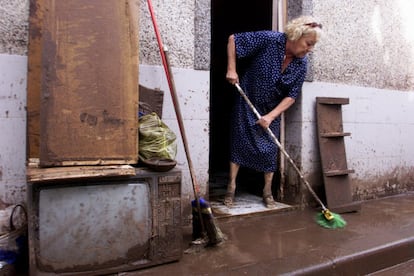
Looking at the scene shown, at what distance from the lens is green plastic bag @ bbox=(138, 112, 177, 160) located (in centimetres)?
247

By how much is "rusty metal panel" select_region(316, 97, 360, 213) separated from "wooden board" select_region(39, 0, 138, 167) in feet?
8.50

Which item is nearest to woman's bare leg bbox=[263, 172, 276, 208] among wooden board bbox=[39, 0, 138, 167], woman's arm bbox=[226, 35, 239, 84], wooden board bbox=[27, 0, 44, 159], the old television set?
woman's arm bbox=[226, 35, 239, 84]

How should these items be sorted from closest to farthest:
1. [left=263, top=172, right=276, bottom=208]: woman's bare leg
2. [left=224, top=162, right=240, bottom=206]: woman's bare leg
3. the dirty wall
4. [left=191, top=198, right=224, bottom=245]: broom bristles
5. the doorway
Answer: the dirty wall, [left=191, top=198, right=224, bottom=245]: broom bristles, [left=224, top=162, right=240, bottom=206]: woman's bare leg, [left=263, top=172, right=276, bottom=208]: woman's bare leg, the doorway

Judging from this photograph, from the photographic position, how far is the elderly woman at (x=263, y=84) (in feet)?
12.2

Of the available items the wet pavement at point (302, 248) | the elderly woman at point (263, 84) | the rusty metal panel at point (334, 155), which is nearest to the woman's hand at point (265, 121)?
the elderly woman at point (263, 84)

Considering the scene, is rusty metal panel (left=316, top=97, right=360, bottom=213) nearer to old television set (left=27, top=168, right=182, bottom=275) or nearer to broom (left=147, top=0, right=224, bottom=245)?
broom (left=147, top=0, right=224, bottom=245)

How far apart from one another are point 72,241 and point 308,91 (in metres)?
3.14

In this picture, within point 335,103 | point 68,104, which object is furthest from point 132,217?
point 335,103

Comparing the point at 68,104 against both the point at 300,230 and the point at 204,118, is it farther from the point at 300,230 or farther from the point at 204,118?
the point at 300,230

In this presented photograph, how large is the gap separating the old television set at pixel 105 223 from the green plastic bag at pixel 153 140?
0.53ft

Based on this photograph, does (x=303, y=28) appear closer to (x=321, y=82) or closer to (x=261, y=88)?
(x=261, y=88)

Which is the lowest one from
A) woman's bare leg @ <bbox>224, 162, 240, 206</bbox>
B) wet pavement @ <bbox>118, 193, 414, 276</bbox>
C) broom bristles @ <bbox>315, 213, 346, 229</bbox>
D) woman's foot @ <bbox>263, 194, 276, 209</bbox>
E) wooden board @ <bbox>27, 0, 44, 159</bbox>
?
wet pavement @ <bbox>118, 193, 414, 276</bbox>

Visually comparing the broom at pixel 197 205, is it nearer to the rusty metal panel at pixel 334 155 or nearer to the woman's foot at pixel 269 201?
the woman's foot at pixel 269 201

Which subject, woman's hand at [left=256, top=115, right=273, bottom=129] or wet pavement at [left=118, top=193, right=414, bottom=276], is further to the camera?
woman's hand at [left=256, top=115, right=273, bottom=129]
